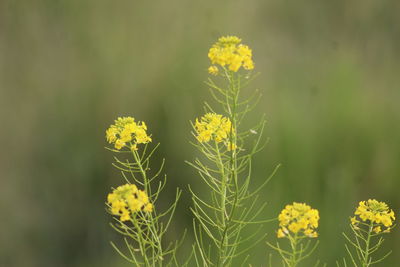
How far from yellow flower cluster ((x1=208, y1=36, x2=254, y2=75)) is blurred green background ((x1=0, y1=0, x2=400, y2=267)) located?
106 cm

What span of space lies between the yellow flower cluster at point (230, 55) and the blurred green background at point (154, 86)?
106cm

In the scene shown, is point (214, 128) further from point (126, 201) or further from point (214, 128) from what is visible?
point (126, 201)

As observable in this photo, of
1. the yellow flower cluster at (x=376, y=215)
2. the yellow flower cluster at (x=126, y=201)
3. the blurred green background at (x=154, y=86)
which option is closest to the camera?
the yellow flower cluster at (x=126, y=201)

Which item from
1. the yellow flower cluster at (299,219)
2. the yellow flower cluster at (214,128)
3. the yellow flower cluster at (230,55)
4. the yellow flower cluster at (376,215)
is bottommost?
the yellow flower cluster at (299,219)

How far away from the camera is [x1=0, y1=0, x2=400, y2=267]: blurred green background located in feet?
6.95

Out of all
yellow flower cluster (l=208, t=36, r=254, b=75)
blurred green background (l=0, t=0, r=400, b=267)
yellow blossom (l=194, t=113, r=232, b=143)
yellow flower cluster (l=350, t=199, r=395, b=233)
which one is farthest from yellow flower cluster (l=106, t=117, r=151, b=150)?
blurred green background (l=0, t=0, r=400, b=267)

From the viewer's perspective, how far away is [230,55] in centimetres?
Result: 101

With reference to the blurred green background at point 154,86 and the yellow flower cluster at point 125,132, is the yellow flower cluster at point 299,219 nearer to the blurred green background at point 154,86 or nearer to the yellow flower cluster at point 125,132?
the yellow flower cluster at point 125,132

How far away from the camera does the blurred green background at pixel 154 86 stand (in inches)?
83.4

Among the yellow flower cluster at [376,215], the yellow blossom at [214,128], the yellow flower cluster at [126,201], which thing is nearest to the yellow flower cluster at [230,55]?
the yellow blossom at [214,128]

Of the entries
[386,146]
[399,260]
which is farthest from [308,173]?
[399,260]

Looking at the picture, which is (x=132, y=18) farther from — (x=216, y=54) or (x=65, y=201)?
(x=216, y=54)

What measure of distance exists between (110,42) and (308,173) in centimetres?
84

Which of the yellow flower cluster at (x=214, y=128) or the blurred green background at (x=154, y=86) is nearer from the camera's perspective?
the yellow flower cluster at (x=214, y=128)
